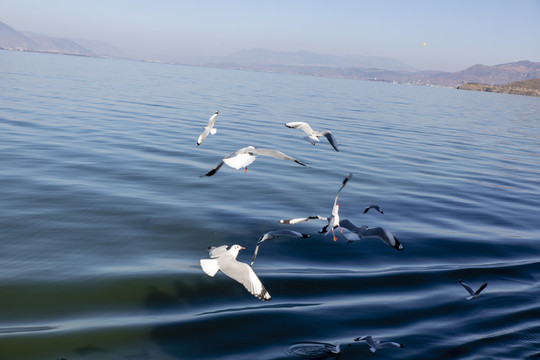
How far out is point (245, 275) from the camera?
730cm

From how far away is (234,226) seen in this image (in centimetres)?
1202

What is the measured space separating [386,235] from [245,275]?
2540mm

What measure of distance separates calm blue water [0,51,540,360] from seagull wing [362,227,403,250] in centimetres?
116

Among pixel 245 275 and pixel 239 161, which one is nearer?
pixel 245 275

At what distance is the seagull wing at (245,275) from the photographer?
7.11m

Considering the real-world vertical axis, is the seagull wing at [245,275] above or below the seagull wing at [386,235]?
below

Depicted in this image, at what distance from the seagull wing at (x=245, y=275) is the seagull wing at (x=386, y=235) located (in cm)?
231

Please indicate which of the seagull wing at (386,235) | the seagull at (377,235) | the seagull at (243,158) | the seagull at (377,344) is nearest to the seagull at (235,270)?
the seagull at (243,158)

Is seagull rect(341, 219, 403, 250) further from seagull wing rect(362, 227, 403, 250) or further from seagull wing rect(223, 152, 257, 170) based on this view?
seagull wing rect(223, 152, 257, 170)

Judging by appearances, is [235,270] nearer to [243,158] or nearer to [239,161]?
[239,161]

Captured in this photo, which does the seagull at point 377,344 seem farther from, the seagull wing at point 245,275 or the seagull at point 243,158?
the seagull at point 243,158

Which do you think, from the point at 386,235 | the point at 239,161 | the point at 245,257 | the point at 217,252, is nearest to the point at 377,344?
the point at 386,235

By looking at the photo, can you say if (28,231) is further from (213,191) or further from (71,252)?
(213,191)

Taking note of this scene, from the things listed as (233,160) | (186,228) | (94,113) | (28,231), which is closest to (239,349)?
(233,160)
